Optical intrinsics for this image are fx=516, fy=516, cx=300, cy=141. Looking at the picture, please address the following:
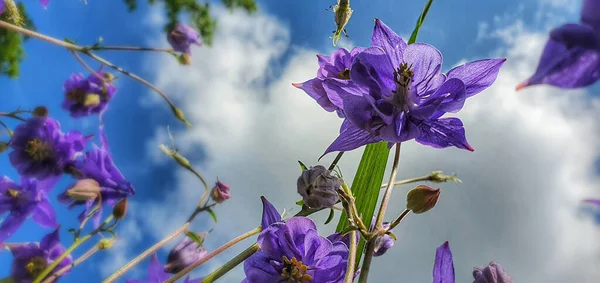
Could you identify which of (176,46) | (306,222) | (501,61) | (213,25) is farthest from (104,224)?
(213,25)

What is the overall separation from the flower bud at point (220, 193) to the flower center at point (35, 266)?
0.25m

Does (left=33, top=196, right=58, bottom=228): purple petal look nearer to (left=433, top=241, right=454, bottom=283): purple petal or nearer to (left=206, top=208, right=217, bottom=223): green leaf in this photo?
(left=206, top=208, right=217, bottom=223): green leaf

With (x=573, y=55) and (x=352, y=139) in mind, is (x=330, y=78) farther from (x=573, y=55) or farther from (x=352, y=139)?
(x=573, y=55)

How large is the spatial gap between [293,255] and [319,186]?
0.22 ft

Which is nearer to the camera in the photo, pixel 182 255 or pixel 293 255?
pixel 293 255

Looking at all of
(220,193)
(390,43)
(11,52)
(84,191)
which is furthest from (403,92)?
(11,52)

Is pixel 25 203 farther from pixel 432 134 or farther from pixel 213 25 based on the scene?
pixel 213 25

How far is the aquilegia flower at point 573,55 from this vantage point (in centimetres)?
19

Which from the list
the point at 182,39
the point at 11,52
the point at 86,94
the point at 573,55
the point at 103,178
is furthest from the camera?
the point at 11,52

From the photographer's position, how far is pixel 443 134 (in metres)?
0.35

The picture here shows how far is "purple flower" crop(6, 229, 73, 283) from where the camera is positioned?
1.98 feet

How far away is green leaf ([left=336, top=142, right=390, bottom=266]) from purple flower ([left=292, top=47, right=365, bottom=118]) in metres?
0.04

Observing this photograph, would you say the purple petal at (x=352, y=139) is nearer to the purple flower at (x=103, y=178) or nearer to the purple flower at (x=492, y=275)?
the purple flower at (x=492, y=275)

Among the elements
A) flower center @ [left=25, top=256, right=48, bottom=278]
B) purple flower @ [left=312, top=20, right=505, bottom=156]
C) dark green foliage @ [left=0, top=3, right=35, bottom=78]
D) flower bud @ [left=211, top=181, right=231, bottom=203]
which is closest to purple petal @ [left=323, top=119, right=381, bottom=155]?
purple flower @ [left=312, top=20, right=505, bottom=156]
